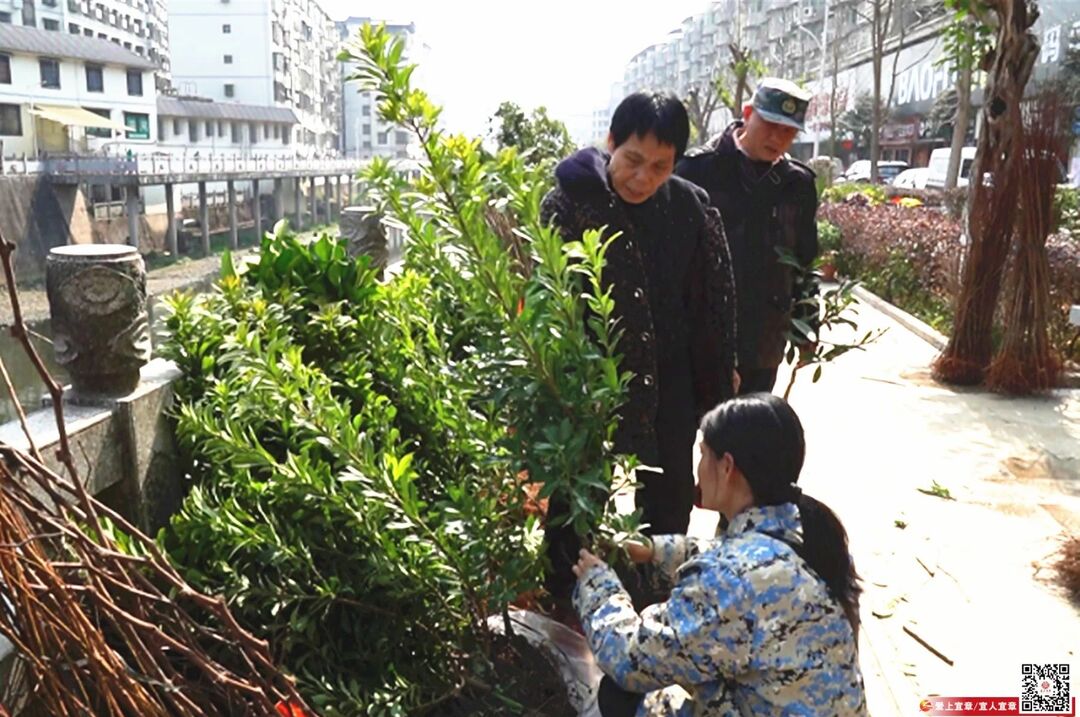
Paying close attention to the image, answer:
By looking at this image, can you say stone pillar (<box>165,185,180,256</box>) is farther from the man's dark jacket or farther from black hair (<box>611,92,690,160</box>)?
black hair (<box>611,92,690,160</box>)

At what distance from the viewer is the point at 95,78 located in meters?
36.1

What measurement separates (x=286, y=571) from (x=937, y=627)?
211 cm

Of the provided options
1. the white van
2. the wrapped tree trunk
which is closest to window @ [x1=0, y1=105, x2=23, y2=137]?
→ the white van

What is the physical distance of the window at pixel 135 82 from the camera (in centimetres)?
3828

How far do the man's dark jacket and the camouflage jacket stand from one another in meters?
1.74

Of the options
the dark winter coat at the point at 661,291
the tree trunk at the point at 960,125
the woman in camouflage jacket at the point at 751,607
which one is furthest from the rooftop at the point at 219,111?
the woman in camouflage jacket at the point at 751,607

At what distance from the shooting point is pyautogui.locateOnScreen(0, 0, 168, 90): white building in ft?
130

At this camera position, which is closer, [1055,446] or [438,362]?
[438,362]

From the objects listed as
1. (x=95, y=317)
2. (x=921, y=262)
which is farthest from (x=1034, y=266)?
(x=95, y=317)

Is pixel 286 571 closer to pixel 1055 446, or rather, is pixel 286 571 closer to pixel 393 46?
pixel 393 46

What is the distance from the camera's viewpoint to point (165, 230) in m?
35.8

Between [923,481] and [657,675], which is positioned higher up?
[657,675]

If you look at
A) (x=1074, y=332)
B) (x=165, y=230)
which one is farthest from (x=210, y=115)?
(x=1074, y=332)

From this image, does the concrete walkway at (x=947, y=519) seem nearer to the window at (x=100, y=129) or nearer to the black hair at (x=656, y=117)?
the black hair at (x=656, y=117)
